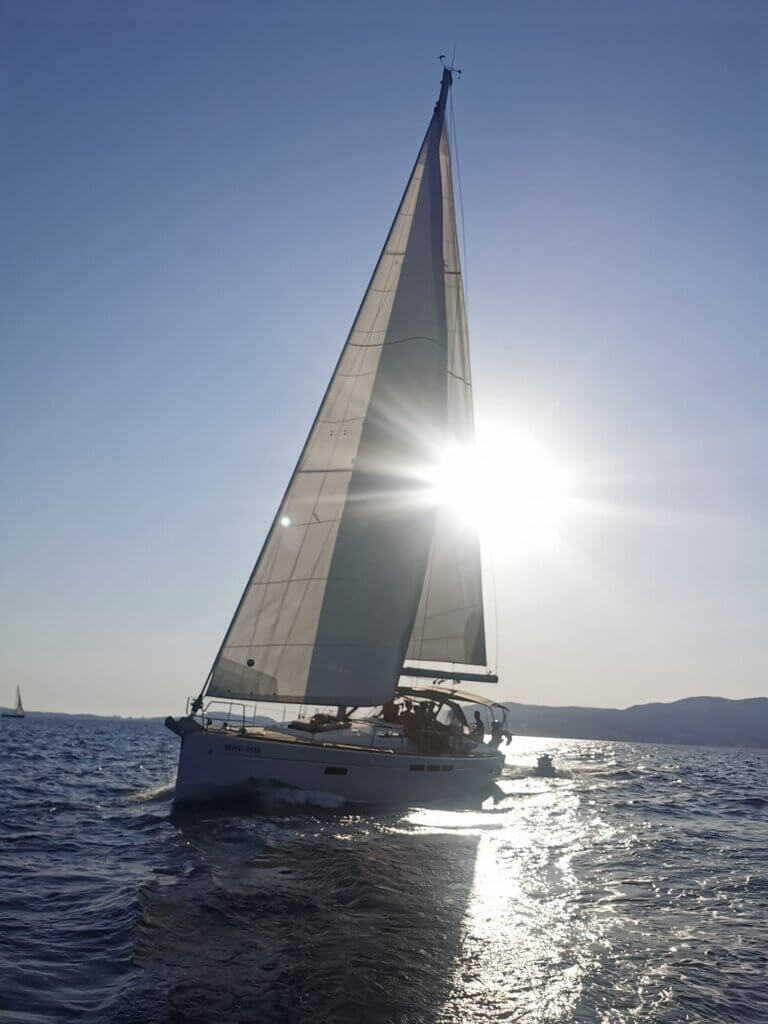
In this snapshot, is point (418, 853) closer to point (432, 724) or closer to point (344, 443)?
point (432, 724)

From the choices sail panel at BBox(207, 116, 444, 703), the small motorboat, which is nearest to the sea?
sail panel at BBox(207, 116, 444, 703)

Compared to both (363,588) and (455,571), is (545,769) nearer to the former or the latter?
(455,571)

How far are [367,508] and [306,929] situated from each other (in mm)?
12889

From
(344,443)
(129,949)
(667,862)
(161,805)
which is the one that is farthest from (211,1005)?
(344,443)

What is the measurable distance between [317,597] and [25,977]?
1261 cm

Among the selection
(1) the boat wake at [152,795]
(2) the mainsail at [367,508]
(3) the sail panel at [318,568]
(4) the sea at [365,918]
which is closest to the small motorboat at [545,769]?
(4) the sea at [365,918]

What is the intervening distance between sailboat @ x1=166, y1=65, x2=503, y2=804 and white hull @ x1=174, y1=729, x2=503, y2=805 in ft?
0.12

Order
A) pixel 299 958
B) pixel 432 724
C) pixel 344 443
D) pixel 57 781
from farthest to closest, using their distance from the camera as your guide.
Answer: pixel 57 781
pixel 432 724
pixel 344 443
pixel 299 958

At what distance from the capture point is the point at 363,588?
19953 millimetres

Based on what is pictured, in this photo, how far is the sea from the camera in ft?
23.4

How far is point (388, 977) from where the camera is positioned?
7684mm

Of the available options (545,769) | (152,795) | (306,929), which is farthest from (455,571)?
(306,929)

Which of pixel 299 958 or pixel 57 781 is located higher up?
pixel 299 958

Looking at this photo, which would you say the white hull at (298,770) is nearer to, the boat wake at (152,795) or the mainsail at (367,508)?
the mainsail at (367,508)
